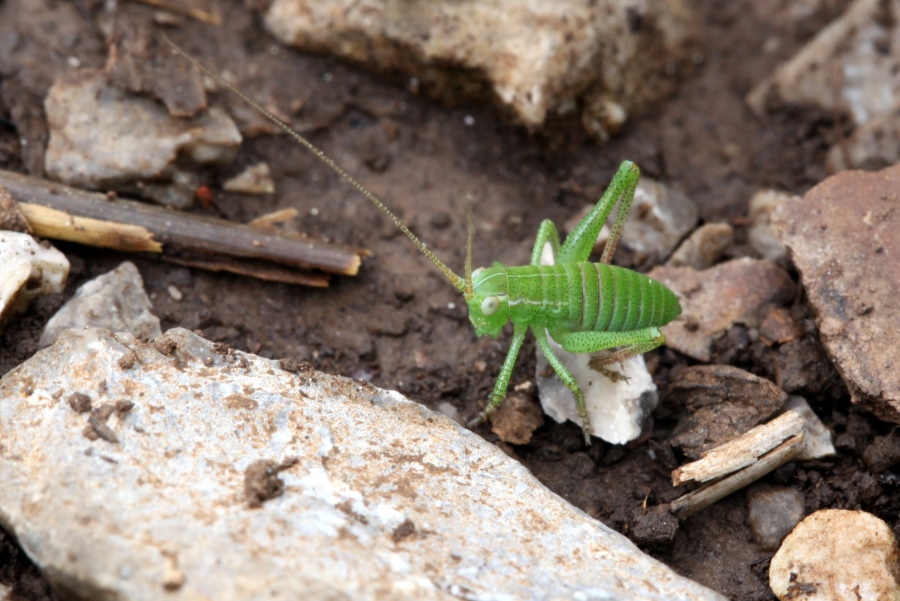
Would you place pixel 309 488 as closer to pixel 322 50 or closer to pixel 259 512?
pixel 259 512

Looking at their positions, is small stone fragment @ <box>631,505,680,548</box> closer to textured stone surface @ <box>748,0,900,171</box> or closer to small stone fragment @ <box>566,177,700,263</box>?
small stone fragment @ <box>566,177,700,263</box>

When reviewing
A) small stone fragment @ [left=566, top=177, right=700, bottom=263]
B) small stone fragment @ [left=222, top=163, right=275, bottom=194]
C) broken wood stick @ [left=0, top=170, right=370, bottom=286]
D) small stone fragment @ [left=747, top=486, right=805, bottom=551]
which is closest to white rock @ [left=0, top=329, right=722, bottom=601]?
small stone fragment @ [left=747, top=486, right=805, bottom=551]

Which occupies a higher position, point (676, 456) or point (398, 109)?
point (398, 109)

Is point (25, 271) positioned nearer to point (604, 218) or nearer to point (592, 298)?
point (592, 298)

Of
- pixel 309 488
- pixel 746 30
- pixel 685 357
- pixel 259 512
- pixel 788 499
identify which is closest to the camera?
pixel 259 512

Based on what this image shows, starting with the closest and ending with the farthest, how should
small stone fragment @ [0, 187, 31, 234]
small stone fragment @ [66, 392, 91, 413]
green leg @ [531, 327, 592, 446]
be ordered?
1. small stone fragment @ [66, 392, 91, 413]
2. small stone fragment @ [0, 187, 31, 234]
3. green leg @ [531, 327, 592, 446]

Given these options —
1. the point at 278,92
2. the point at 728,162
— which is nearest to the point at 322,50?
the point at 278,92

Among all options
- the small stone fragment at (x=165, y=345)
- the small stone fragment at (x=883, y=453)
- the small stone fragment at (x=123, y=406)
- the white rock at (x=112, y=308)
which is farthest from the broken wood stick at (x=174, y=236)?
the small stone fragment at (x=883, y=453)

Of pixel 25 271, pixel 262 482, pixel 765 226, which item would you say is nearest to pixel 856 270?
pixel 765 226
